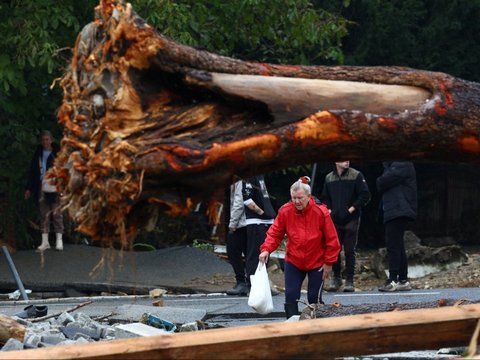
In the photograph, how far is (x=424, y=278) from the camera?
65.0 feet

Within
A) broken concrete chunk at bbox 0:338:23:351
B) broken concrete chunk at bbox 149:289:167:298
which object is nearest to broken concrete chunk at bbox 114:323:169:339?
broken concrete chunk at bbox 0:338:23:351

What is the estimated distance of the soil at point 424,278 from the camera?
59.7ft

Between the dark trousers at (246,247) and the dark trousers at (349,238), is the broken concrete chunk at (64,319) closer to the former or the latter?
the dark trousers at (246,247)

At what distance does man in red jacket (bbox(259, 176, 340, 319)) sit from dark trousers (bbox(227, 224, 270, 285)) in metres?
2.51

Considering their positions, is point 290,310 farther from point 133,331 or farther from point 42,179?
point 42,179

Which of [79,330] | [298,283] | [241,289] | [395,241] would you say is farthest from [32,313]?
[395,241]

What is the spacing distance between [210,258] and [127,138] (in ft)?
42.2

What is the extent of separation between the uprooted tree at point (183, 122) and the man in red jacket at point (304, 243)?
5015 mm

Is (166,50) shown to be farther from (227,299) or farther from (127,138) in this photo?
(227,299)

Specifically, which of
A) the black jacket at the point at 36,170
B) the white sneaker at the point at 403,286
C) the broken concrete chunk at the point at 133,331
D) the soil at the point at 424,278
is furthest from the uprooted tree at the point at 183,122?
the black jacket at the point at 36,170

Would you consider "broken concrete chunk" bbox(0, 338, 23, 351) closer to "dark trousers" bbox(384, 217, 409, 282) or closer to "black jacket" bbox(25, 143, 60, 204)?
"dark trousers" bbox(384, 217, 409, 282)

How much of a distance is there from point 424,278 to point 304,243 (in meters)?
7.64

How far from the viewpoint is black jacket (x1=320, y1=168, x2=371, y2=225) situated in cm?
1600

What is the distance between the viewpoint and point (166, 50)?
7125mm
